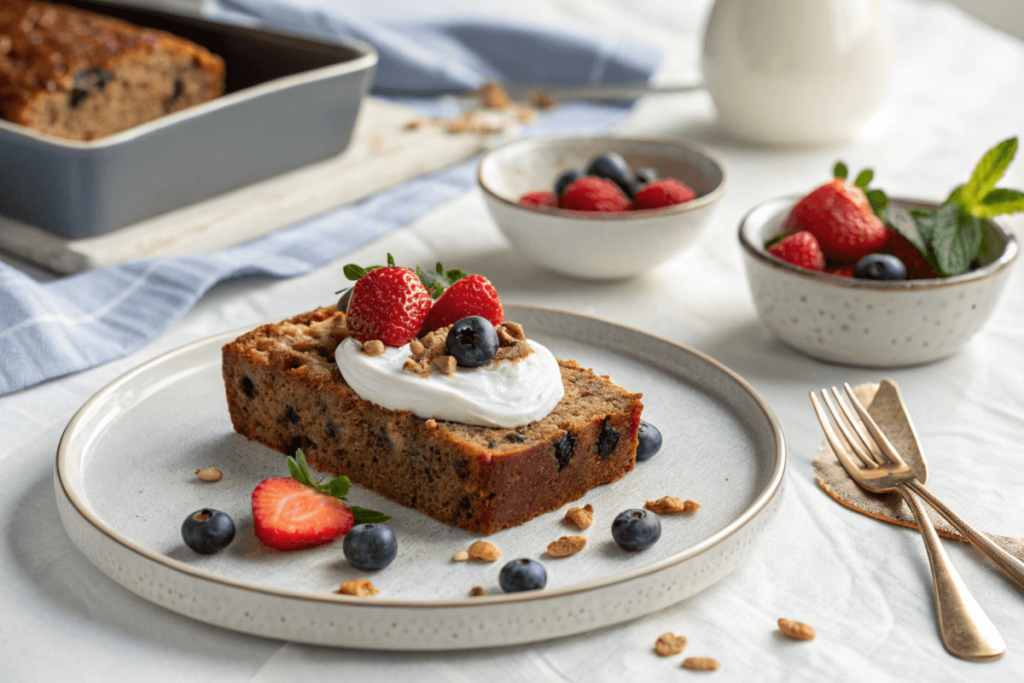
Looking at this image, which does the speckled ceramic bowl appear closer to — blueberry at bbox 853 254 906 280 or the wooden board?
blueberry at bbox 853 254 906 280

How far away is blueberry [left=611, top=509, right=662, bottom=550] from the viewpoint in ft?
4.66

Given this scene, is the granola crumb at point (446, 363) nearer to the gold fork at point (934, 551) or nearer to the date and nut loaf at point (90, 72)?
the gold fork at point (934, 551)

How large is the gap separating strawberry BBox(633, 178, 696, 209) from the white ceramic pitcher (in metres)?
0.98

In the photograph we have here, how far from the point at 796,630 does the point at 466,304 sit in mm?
750

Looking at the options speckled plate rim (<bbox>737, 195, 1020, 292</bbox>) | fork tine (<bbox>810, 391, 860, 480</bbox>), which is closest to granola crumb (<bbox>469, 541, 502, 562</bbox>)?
fork tine (<bbox>810, 391, 860, 480</bbox>)

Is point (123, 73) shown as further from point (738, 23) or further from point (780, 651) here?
point (780, 651)

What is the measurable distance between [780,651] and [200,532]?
2.67 feet

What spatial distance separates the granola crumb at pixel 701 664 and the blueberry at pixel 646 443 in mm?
476

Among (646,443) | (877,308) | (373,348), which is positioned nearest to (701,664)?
(646,443)

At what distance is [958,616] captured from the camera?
1.33m

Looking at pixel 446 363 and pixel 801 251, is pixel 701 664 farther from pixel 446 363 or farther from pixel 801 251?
pixel 801 251

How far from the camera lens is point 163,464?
166 centimetres

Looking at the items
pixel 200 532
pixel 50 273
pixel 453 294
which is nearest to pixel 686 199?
pixel 453 294

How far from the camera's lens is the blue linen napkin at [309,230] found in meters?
2.07
